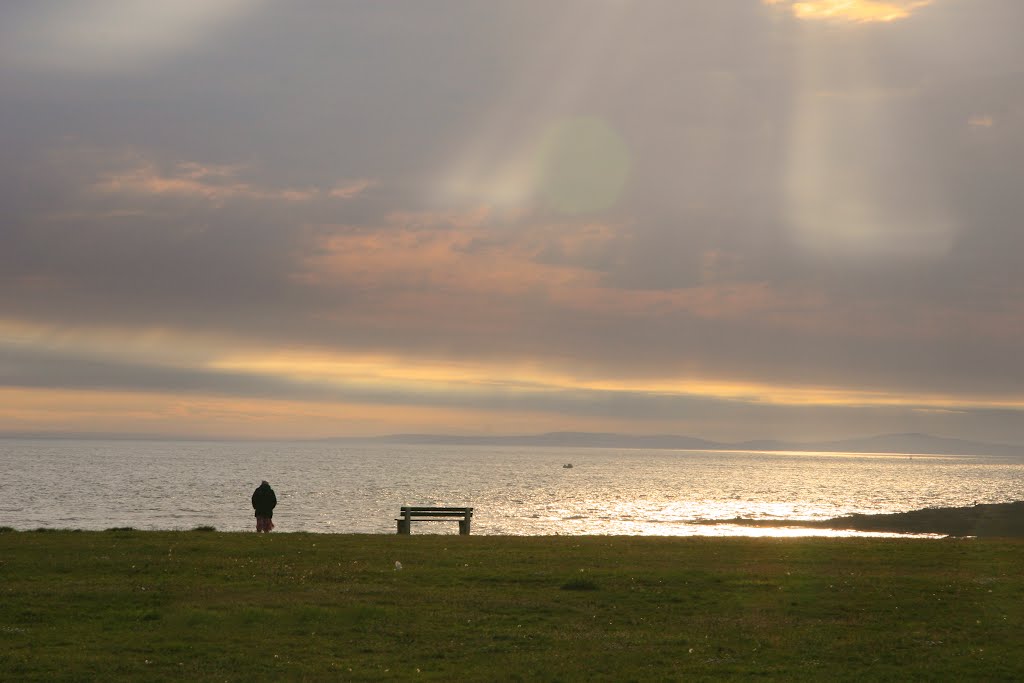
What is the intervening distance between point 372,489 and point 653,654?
11854cm

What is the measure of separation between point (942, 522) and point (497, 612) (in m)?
60.3

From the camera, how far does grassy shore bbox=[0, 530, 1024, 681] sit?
14.1 m

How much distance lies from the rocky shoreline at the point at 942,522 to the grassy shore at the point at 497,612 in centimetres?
4333

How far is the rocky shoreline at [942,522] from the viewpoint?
213 feet

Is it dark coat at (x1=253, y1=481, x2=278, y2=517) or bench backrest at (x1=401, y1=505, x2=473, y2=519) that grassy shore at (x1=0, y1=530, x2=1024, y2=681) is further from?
bench backrest at (x1=401, y1=505, x2=473, y2=519)

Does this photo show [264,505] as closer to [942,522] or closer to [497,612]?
[497,612]

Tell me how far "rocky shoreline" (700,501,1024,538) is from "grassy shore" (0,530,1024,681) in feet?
142

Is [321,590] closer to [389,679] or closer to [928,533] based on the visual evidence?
[389,679]

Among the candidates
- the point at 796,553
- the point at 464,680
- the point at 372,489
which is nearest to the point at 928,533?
the point at 796,553

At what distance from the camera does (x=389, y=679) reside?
527 inches

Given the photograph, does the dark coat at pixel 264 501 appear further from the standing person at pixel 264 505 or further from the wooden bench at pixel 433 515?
the wooden bench at pixel 433 515

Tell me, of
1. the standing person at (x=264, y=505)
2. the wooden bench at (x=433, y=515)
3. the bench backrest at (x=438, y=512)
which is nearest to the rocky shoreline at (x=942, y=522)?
the wooden bench at (x=433, y=515)

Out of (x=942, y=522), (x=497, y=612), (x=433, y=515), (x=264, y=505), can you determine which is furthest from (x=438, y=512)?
(x=942, y=522)

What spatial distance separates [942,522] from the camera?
228 feet
